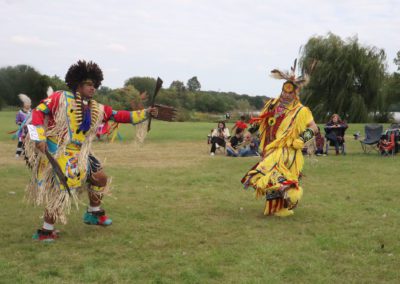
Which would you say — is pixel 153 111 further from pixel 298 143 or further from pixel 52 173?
pixel 298 143

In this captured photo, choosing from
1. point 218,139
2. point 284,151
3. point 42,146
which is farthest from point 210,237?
point 218,139

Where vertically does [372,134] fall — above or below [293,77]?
below

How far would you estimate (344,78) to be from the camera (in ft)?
108

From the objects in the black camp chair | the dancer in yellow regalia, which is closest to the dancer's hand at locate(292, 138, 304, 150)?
the dancer in yellow regalia

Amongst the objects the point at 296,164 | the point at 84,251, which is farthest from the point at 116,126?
the point at 296,164

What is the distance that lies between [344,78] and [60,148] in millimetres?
29589

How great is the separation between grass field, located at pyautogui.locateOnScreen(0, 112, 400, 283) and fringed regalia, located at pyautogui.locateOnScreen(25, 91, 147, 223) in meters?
0.50

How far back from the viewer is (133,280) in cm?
438

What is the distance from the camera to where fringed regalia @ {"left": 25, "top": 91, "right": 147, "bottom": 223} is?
18.5 ft

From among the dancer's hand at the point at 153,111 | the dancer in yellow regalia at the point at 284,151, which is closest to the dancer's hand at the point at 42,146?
the dancer's hand at the point at 153,111

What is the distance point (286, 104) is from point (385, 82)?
1150 inches

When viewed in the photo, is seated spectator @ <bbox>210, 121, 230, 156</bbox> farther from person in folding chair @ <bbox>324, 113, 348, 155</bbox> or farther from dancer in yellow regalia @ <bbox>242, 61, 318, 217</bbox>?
dancer in yellow regalia @ <bbox>242, 61, 318, 217</bbox>

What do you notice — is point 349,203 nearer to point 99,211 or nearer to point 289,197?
point 289,197

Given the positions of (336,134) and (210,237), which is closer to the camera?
(210,237)
